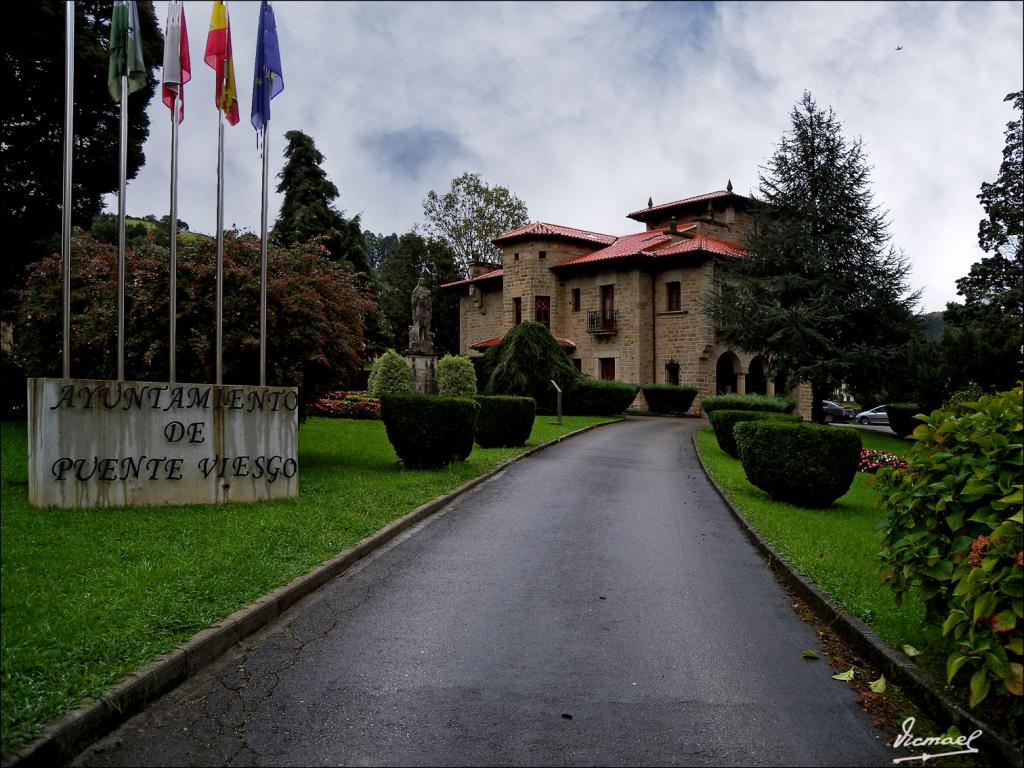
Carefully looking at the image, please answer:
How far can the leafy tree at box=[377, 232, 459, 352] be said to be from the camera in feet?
170

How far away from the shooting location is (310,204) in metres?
40.8

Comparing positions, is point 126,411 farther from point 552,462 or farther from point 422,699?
point 552,462

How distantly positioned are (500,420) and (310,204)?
Result: 1078 inches

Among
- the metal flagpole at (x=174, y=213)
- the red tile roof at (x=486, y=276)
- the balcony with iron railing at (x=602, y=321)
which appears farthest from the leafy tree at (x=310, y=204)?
the metal flagpole at (x=174, y=213)

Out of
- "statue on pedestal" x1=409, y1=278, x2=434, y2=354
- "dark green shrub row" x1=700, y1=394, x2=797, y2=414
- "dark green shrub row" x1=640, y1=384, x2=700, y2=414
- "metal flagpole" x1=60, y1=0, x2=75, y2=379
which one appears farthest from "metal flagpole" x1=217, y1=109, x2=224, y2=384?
"dark green shrub row" x1=640, y1=384, x2=700, y2=414

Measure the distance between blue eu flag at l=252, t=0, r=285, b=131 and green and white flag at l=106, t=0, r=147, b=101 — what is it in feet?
6.83

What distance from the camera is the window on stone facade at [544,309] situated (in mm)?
39750

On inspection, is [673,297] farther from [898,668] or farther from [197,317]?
[898,668]

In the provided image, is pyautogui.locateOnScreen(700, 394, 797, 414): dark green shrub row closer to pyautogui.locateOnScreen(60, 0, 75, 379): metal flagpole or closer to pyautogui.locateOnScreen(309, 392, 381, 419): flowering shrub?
pyautogui.locateOnScreen(309, 392, 381, 419): flowering shrub

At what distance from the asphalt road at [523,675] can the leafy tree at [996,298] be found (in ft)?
62.6

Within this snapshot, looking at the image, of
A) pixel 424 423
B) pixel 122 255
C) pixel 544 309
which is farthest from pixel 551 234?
pixel 122 255

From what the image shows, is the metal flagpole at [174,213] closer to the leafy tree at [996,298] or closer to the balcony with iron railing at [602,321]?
the leafy tree at [996,298]

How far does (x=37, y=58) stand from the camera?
19078mm

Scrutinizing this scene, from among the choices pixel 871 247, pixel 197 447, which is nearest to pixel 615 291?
pixel 871 247
